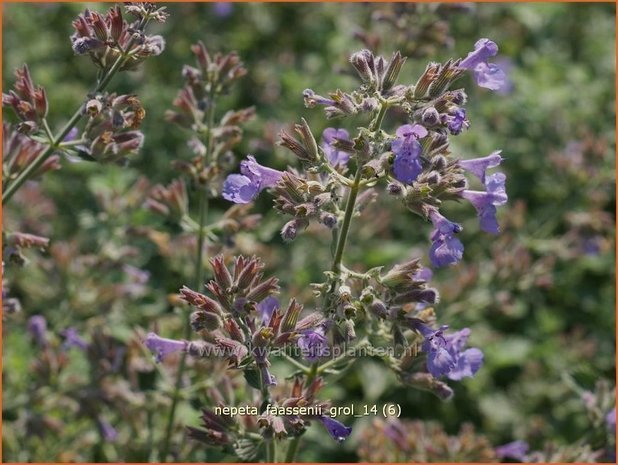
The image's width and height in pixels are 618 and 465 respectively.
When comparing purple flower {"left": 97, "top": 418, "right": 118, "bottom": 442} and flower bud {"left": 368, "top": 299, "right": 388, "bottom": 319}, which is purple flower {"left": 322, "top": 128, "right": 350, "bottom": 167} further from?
purple flower {"left": 97, "top": 418, "right": 118, "bottom": 442}

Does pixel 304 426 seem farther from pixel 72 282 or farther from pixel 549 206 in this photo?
pixel 549 206

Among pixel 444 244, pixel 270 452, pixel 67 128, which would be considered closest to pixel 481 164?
pixel 444 244

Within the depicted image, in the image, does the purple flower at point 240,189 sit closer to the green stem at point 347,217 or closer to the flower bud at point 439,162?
the green stem at point 347,217

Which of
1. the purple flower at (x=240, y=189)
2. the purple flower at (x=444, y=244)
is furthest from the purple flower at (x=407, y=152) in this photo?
the purple flower at (x=240, y=189)

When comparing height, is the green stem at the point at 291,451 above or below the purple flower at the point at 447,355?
below

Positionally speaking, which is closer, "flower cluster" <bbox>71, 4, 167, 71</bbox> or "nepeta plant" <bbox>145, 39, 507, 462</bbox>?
"nepeta plant" <bbox>145, 39, 507, 462</bbox>

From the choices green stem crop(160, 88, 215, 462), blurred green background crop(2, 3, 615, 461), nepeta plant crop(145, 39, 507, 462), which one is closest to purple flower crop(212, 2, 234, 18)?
blurred green background crop(2, 3, 615, 461)

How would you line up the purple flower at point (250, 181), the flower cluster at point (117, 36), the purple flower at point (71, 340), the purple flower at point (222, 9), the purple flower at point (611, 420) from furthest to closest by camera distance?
the purple flower at point (222, 9)
the purple flower at point (71, 340)
the purple flower at point (611, 420)
the flower cluster at point (117, 36)
the purple flower at point (250, 181)
